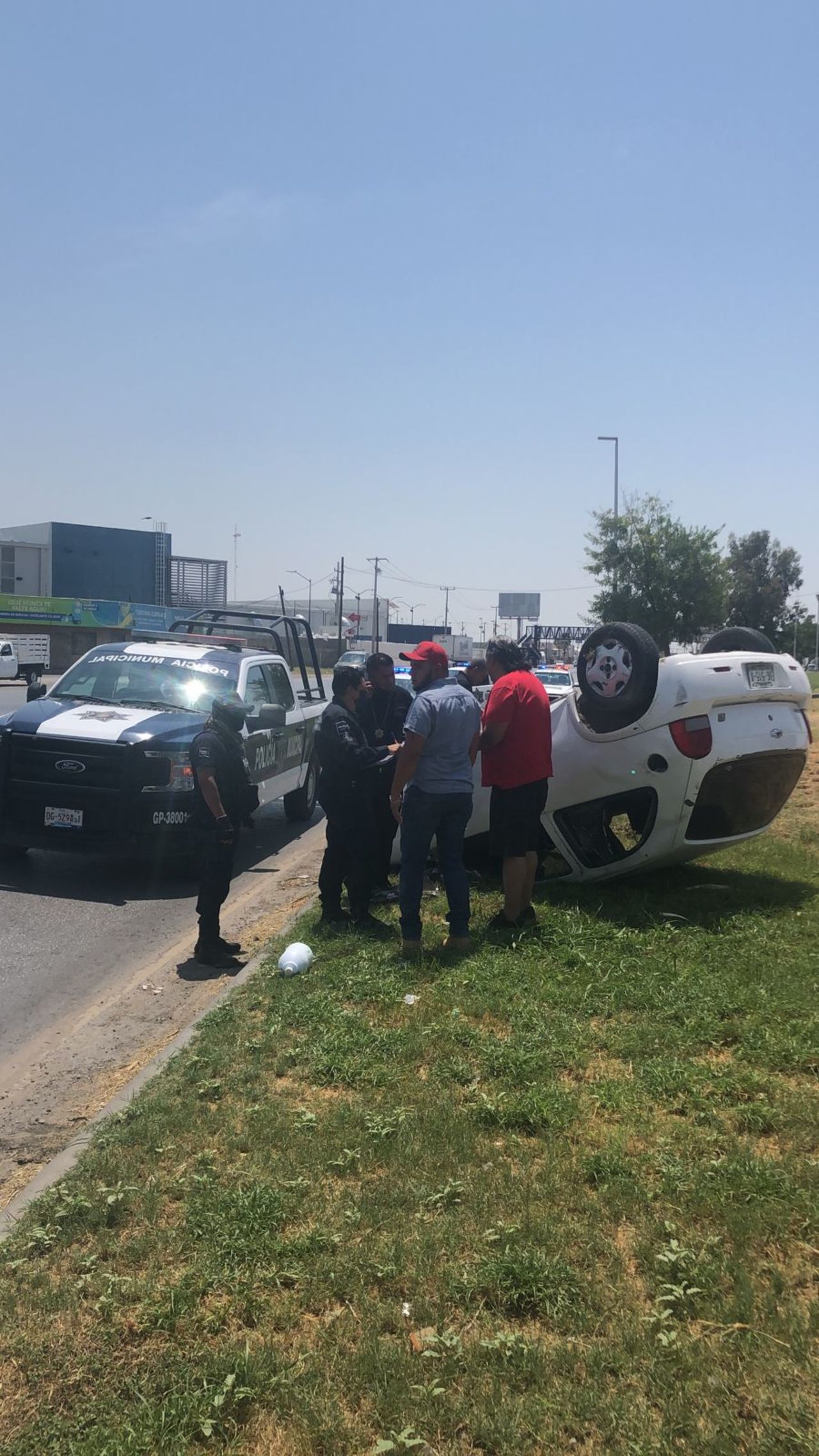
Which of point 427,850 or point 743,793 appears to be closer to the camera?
point 427,850

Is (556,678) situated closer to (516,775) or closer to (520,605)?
(516,775)

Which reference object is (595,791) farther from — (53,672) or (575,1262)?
(53,672)

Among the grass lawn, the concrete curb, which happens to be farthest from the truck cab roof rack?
the grass lawn

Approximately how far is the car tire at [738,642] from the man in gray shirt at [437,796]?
8.01 feet

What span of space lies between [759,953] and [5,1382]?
4264mm

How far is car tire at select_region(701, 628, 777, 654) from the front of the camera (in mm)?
8000

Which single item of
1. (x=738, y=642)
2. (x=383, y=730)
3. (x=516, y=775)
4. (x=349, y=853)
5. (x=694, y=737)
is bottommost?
(x=349, y=853)

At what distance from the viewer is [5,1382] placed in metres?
2.78

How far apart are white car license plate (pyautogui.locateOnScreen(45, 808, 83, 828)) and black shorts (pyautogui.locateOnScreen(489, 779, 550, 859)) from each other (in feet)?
11.4

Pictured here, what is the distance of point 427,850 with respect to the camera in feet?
21.2

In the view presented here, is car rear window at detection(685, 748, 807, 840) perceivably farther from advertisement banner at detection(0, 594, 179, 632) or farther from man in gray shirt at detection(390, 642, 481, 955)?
advertisement banner at detection(0, 594, 179, 632)

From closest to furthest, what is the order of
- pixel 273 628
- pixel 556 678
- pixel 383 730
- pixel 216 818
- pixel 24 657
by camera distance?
pixel 216 818, pixel 383 730, pixel 273 628, pixel 556 678, pixel 24 657

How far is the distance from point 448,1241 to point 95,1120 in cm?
175

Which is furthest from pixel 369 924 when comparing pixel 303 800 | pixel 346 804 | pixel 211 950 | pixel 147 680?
pixel 303 800
